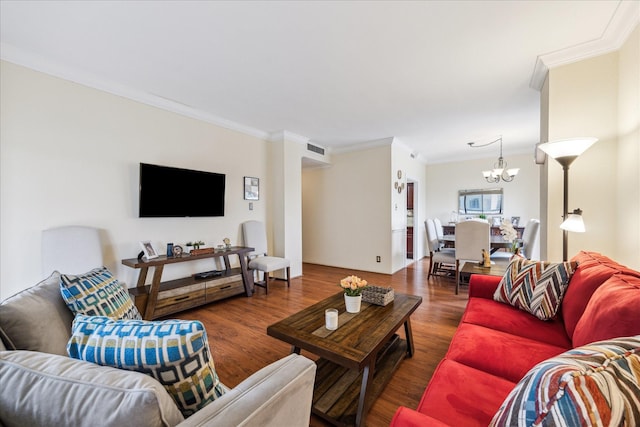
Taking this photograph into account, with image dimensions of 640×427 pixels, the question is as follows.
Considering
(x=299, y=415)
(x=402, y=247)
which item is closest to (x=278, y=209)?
(x=402, y=247)

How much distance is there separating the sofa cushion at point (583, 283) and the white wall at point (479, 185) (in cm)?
453

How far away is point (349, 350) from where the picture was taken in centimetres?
136

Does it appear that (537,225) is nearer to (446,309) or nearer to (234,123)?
(446,309)

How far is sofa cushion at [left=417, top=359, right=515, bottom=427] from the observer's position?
0.91 metres

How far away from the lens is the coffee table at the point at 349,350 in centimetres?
137

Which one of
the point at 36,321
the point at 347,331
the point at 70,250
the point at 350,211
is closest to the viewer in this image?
the point at 36,321

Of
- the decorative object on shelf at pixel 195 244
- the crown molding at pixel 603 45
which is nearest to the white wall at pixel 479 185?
the crown molding at pixel 603 45

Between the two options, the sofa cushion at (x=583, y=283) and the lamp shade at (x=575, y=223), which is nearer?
the sofa cushion at (x=583, y=283)

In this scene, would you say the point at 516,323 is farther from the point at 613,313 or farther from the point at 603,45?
the point at 603,45

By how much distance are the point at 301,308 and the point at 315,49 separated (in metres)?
2.69

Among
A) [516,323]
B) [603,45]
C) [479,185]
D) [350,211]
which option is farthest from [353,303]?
[479,185]

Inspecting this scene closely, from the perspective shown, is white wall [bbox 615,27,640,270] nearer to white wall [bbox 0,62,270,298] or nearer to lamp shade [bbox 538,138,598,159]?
lamp shade [bbox 538,138,598,159]

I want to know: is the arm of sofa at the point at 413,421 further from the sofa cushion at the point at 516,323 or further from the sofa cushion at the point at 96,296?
the sofa cushion at the point at 96,296

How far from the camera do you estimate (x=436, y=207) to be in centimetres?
645
